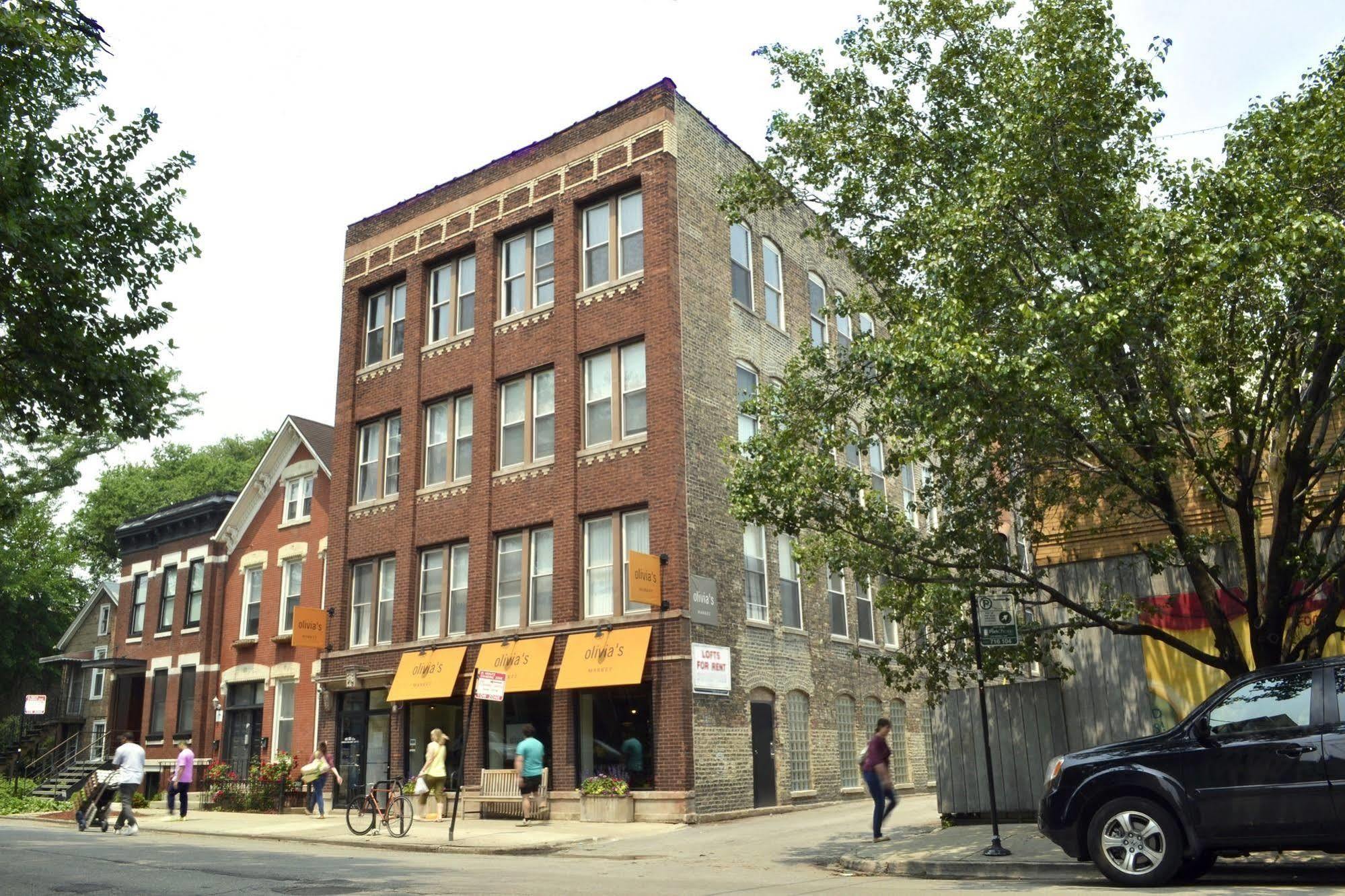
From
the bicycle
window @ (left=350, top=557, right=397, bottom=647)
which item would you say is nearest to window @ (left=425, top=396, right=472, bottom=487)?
window @ (left=350, top=557, right=397, bottom=647)

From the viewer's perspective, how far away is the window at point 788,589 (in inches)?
1002

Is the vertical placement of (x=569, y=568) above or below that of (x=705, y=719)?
above

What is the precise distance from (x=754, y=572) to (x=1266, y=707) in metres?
15.4

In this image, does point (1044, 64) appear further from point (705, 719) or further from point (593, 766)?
point (593, 766)

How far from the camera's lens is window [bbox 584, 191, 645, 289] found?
24.6 m

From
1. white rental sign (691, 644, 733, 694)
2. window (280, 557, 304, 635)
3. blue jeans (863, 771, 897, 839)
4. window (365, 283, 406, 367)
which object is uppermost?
window (365, 283, 406, 367)

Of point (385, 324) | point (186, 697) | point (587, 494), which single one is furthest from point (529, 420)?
point (186, 697)

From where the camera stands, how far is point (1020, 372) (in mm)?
11273

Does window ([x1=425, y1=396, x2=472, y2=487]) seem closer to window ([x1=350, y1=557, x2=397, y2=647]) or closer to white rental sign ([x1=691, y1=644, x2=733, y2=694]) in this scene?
window ([x1=350, y1=557, x2=397, y2=647])

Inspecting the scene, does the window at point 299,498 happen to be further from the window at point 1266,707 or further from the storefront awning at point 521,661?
the window at point 1266,707

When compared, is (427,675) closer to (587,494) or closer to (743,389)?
(587,494)

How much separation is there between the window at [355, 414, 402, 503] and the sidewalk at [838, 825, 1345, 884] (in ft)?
55.6

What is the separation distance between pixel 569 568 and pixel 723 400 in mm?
4966

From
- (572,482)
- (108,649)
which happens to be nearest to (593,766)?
(572,482)
